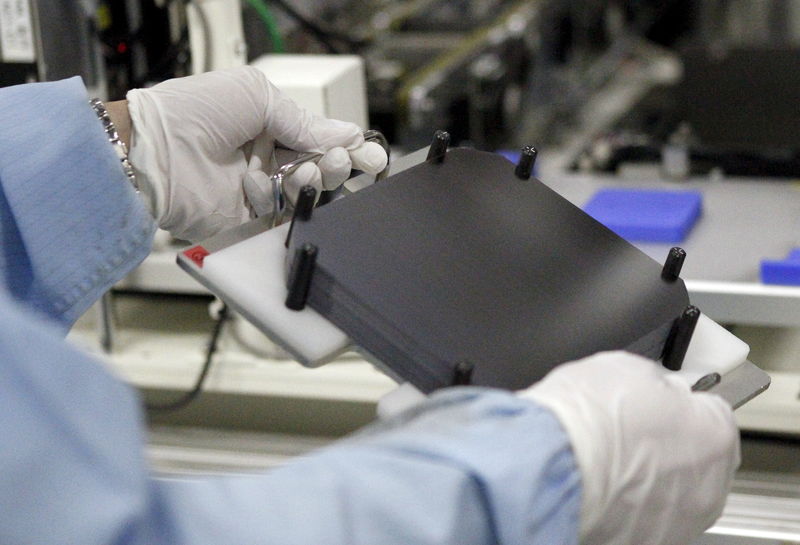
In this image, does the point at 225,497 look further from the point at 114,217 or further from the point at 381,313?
the point at 114,217

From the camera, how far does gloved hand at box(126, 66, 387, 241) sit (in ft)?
3.33

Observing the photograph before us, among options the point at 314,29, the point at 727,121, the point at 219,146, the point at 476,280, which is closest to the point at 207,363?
the point at 219,146

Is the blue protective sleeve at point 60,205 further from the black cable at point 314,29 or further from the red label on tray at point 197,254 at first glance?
the black cable at point 314,29

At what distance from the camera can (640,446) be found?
69 cm

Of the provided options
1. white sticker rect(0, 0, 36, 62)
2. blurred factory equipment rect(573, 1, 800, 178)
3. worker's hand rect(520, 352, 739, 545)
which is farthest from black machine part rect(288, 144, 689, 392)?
blurred factory equipment rect(573, 1, 800, 178)

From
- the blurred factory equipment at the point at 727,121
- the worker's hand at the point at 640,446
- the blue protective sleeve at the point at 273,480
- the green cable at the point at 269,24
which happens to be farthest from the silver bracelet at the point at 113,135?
the blurred factory equipment at the point at 727,121

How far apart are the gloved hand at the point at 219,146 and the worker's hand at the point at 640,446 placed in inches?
15.9

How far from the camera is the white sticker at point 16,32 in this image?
147 cm

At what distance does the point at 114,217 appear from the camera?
36.3 inches

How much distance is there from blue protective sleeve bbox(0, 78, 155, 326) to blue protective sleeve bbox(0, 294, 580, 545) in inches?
12.5

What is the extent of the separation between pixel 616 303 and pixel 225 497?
0.40 metres

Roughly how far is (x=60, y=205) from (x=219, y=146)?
22cm

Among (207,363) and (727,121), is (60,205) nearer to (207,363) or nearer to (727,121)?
(207,363)

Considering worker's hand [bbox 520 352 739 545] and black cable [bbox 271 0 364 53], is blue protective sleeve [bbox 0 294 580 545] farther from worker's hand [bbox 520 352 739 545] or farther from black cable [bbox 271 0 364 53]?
black cable [bbox 271 0 364 53]
